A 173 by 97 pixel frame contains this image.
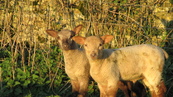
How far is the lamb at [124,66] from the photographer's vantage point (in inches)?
233

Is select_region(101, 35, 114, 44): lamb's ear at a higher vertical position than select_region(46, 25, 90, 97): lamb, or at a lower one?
higher

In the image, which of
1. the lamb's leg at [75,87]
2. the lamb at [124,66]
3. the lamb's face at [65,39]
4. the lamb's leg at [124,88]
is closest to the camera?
the lamb at [124,66]

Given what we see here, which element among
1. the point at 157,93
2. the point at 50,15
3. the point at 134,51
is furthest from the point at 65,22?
the point at 157,93

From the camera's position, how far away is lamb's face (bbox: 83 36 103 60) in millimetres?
5699

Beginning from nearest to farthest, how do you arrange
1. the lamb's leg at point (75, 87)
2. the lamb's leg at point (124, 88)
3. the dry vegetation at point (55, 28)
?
the lamb's leg at point (75, 87), the lamb's leg at point (124, 88), the dry vegetation at point (55, 28)

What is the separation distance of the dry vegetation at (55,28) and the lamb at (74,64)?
746 mm

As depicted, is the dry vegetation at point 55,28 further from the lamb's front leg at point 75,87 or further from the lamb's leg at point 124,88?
the lamb's leg at point 124,88

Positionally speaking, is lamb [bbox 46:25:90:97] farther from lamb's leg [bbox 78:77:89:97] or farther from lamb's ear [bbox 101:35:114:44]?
lamb's ear [bbox 101:35:114:44]

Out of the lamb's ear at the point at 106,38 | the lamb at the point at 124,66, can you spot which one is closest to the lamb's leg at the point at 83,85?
the lamb at the point at 124,66

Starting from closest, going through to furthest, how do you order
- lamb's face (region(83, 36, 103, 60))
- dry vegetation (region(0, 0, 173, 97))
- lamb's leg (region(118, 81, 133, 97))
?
lamb's face (region(83, 36, 103, 60)), lamb's leg (region(118, 81, 133, 97)), dry vegetation (region(0, 0, 173, 97))

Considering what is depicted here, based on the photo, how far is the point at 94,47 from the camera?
5754 millimetres

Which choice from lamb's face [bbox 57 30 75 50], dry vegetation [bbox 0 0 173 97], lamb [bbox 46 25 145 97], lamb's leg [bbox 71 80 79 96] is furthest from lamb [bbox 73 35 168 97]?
dry vegetation [bbox 0 0 173 97]

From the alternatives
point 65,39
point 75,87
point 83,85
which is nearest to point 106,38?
point 65,39

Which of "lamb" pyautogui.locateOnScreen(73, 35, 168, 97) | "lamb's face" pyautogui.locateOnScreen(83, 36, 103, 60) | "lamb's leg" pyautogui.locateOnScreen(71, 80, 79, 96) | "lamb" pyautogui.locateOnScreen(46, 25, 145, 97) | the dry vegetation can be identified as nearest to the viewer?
"lamb's face" pyautogui.locateOnScreen(83, 36, 103, 60)
